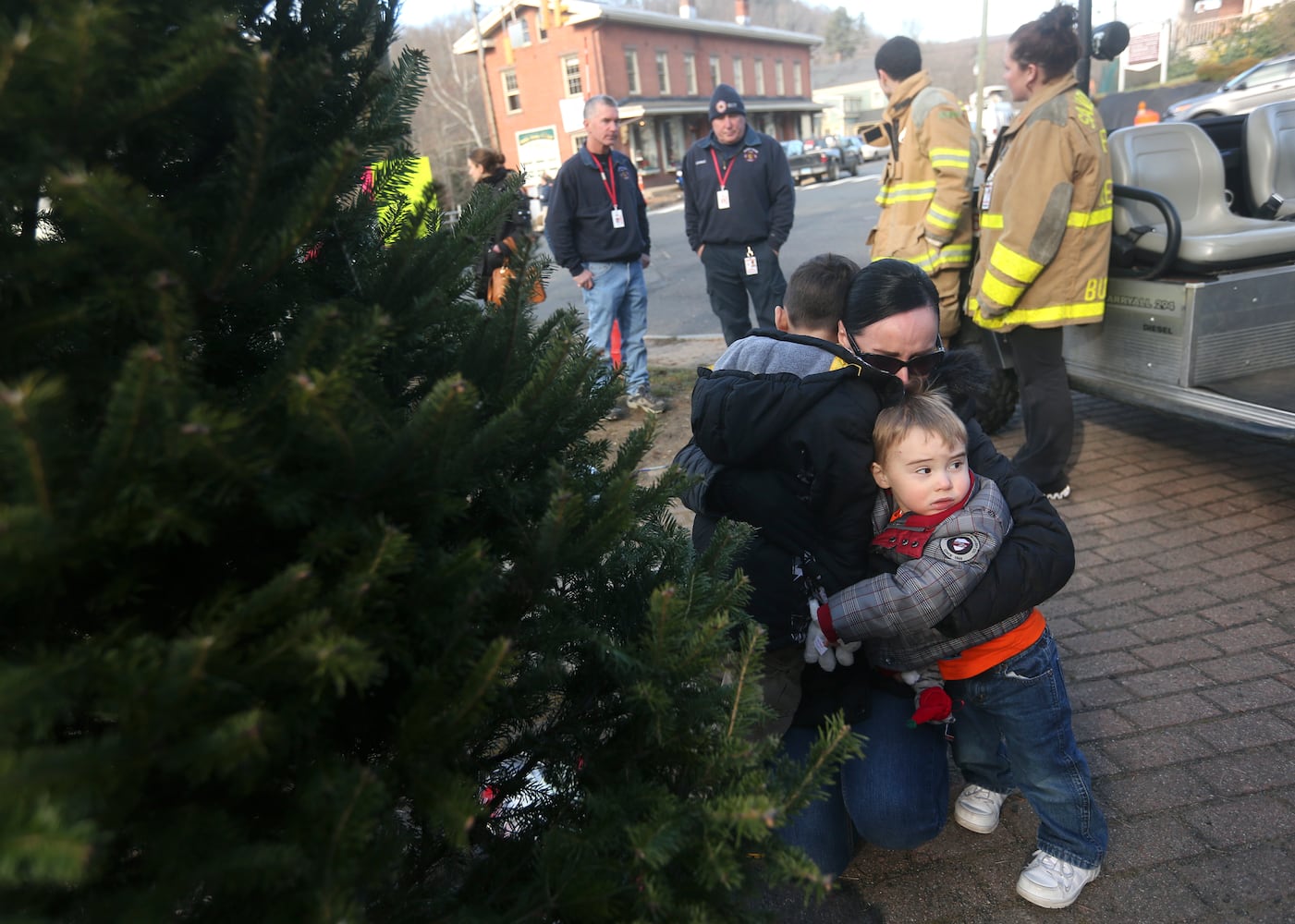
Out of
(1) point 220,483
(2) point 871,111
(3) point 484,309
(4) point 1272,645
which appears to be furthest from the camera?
(2) point 871,111

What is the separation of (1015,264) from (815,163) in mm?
31427

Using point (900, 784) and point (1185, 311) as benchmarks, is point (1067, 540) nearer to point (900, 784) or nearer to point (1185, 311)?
point (900, 784)

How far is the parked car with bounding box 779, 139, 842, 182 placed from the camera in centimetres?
3372

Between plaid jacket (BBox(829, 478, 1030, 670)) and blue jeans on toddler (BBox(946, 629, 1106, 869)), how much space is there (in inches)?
4.9

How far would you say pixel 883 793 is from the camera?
89.1 inches

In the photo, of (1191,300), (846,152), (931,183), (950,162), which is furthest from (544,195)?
(1191,300)

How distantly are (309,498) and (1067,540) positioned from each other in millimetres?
1752

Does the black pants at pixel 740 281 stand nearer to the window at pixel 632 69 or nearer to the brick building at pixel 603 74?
the brick building at pixel 603 74

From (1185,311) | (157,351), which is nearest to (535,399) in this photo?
(157,351)

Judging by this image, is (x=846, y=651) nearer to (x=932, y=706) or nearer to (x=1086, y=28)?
(x=932, y=706)

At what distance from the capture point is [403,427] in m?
1.09

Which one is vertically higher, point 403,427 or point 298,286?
point 298,286

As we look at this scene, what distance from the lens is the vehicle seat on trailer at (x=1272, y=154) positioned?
5324mm

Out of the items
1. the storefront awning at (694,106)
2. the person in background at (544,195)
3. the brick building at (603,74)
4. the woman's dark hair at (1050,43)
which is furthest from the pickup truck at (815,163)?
the woman's dark hair at (1050,43)
